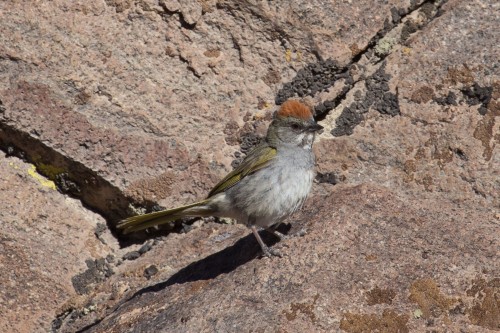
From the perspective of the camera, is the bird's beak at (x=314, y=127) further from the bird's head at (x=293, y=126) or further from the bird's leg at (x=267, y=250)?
the bird's leg at (x=267, y=250)

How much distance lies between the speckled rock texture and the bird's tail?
259mm

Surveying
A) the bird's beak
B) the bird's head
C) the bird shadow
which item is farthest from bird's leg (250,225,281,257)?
the bird's beak

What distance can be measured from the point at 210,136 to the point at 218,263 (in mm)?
1164

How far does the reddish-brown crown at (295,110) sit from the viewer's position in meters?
6.50

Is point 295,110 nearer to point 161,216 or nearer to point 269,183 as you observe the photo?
point 269,183

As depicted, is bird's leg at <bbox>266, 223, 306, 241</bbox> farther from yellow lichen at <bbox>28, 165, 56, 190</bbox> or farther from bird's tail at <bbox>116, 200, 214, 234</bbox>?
yellow lichen at <bbox>28, 165, 56, 190</bbox>

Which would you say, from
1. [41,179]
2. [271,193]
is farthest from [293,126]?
[41,179]

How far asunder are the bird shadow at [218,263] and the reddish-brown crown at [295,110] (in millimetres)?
956

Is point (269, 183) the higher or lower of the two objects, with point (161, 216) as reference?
higher

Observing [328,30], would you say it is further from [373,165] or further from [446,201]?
[446,201]

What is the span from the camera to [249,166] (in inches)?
258

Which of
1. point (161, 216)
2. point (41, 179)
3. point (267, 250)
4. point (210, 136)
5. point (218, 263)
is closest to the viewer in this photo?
point (267, 250)

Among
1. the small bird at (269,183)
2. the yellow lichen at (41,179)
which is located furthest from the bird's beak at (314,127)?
the yellow lichen at (41,179)

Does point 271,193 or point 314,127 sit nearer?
point 271,193
